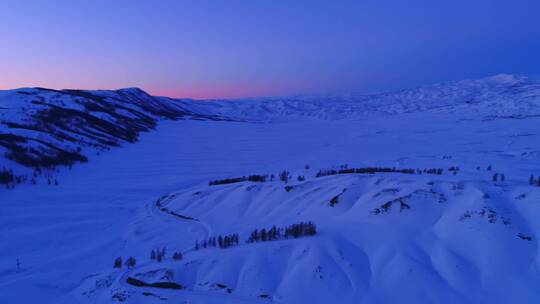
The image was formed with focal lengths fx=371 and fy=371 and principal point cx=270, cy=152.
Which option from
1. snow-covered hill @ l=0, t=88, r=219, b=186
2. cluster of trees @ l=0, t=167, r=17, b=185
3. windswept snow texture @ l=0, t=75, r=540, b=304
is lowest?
windswept snow texture @ l=0, t=75, r=540, b=304

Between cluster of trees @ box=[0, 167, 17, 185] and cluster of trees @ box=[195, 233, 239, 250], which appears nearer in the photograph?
cluster of trees @ box=[195, 233, 239, 250]

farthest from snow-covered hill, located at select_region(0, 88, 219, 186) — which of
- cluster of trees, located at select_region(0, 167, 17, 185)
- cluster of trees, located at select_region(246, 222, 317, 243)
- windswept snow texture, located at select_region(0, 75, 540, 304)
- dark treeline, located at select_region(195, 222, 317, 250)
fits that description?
cluster of trees, located at select_region(246, 222, 317, 243)

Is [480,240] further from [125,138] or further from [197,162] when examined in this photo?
[125,138]

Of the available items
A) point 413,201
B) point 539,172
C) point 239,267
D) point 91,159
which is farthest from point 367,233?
point 91,159

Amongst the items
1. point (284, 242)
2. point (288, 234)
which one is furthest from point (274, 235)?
point (284, 242)

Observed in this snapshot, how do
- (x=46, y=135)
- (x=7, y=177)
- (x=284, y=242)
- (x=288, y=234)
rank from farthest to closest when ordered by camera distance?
(x=46, y=135) → (x=7, y=177) → (x=288, y=234) → (x=284, y=242)

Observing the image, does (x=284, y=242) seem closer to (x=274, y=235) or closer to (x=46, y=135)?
(x=274, y=235)

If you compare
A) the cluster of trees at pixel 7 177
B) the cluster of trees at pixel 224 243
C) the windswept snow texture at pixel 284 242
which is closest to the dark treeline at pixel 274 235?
the cluster of trees at pixel 224 243

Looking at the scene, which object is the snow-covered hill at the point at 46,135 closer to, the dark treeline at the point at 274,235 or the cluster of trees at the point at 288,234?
the dark treeline at the point at 274,235

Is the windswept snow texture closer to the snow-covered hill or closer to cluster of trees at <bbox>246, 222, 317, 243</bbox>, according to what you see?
cluster of trees at <bbox>246, 222, 317, 243</bbox>

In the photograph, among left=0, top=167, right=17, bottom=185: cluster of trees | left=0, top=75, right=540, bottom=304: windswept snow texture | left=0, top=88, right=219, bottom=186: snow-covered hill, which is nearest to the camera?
left=0, top=75, right=540, bottom=304: windswept snow texture

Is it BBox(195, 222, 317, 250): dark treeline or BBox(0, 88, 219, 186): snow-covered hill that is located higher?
BBox(0, 88, 219, 186): snow-covered hill
